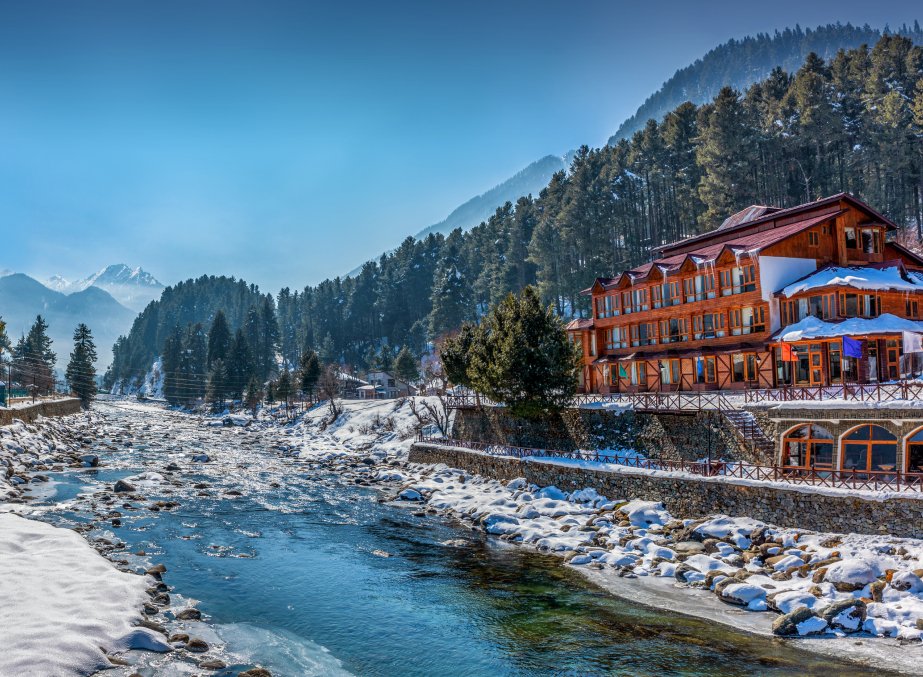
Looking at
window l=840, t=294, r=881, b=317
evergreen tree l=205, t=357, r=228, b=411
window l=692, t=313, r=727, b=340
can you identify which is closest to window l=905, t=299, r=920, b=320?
window l=840, t=294, r=881, b=317

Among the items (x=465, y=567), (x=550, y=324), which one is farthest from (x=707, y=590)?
(x=550, y=324)

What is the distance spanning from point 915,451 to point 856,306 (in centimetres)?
1304

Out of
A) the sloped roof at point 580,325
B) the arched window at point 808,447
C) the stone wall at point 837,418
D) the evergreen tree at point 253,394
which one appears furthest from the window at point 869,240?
the evergreen tree at point 253,394

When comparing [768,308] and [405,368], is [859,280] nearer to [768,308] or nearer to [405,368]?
[768,308]

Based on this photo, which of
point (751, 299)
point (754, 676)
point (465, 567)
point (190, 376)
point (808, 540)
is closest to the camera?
point (754, 676)

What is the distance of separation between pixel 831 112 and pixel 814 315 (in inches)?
1552

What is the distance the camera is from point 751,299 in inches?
1529

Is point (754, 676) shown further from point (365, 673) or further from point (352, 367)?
point (352, 367)

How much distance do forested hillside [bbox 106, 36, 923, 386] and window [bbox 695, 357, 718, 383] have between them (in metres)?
27.7

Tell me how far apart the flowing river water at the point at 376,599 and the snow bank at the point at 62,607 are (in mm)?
1005

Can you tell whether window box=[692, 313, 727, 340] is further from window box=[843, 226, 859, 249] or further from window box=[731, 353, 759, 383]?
window box=[843, 226, 859, 249]

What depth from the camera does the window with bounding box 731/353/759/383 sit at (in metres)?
38.1

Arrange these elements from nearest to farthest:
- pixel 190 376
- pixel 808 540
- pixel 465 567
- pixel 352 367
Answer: pixel 808 540 → pixel 465 567 → pixel 352 367 → pixel 190 376

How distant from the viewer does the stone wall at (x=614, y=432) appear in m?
32.1
